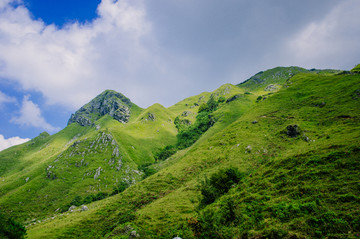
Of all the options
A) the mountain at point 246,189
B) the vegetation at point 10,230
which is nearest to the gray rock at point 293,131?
the mountain at point 246,189

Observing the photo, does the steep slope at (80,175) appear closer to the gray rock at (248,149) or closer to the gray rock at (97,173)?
the gray rock at (97,173)

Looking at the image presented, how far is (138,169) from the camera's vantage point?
11162 centimetres

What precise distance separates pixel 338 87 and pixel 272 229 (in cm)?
7366

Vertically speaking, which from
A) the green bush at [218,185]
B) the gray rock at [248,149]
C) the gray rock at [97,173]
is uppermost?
the gray rock at [97,173]

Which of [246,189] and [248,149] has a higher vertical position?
[248,149]

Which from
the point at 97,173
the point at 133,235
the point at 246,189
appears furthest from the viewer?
the point at 97,173

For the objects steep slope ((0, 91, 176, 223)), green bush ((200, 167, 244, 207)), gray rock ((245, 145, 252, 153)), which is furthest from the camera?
steep slope ((0, 91, 176, 223))

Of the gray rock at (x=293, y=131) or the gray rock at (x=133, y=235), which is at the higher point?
the gray rock at (x=293, y=131)

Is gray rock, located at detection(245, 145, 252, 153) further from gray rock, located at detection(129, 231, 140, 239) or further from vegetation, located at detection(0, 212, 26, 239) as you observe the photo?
vegetation, located at detection(0, 212, 26, 239)

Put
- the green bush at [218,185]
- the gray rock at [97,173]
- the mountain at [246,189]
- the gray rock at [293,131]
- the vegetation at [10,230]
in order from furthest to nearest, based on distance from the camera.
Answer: the gray rock at [97,173]
the gray rock at [293,131]
the green bush at [218,185]
the vegetation at [10,230]
the mountain at [246,189]

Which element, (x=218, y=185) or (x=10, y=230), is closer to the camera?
(x=10, y=230)

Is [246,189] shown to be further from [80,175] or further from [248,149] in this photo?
[80,175]

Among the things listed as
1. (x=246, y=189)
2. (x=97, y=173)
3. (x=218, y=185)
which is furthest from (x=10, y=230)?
(x=97, y=173)

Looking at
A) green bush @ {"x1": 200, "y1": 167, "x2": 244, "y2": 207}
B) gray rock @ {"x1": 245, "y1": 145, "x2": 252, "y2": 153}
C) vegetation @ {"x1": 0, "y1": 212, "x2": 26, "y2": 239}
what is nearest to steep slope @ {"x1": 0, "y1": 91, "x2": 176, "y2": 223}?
vegetation @ {"x1": 0, "y1": 212, "x2": 26, "y2": 239}
